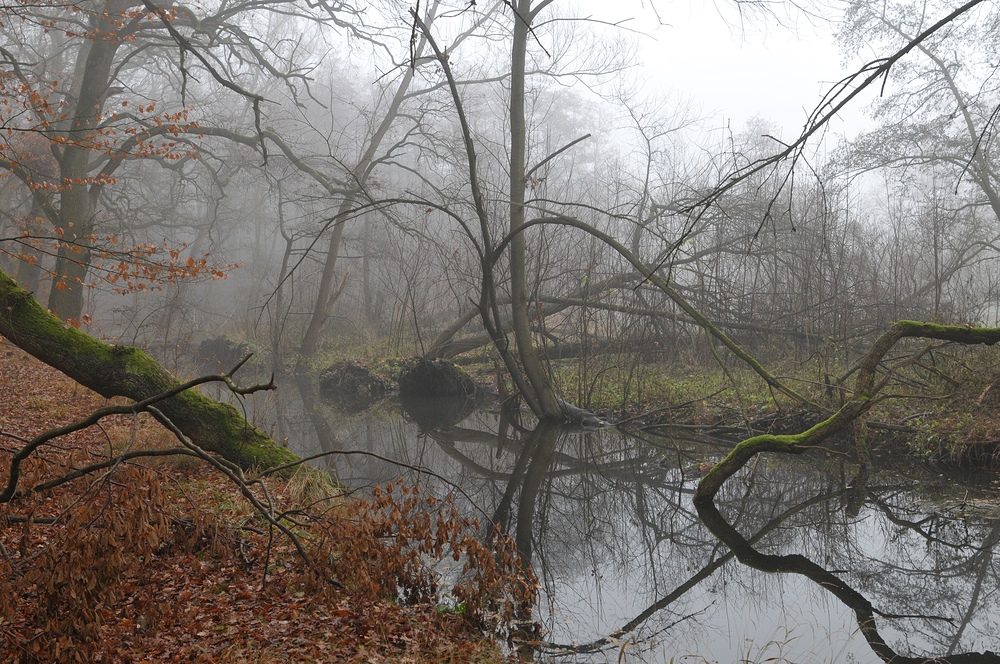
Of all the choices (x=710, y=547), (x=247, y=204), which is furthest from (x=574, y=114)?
(x=710, y=547)

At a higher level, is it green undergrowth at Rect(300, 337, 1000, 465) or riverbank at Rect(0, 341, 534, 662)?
green undergrowth at Rect(300, 337, 1000, 465)

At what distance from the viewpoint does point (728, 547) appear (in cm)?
630

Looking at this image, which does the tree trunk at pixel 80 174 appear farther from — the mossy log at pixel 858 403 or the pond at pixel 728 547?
the mossy log at pixel 858 403

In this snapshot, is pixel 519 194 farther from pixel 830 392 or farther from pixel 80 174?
pixel 80 174

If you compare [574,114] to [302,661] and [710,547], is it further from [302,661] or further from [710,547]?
[302,661]

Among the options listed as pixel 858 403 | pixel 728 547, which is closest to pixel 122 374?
pixel 728 547

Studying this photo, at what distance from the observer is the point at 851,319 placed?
12.2 m

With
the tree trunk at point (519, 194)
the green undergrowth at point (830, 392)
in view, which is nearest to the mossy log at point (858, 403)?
the green undergrowth at point (830, 392)

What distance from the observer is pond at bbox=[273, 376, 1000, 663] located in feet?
15.2

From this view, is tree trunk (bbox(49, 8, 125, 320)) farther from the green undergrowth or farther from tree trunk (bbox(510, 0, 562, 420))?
the green undergrowth

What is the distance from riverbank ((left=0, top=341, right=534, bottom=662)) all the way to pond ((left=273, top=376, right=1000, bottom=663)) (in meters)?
0.50

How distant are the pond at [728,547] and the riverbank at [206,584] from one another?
19.5 inches

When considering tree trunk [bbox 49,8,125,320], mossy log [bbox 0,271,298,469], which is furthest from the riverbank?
tree trunk [bbox 49,8,125,320]

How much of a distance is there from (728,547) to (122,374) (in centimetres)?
512
